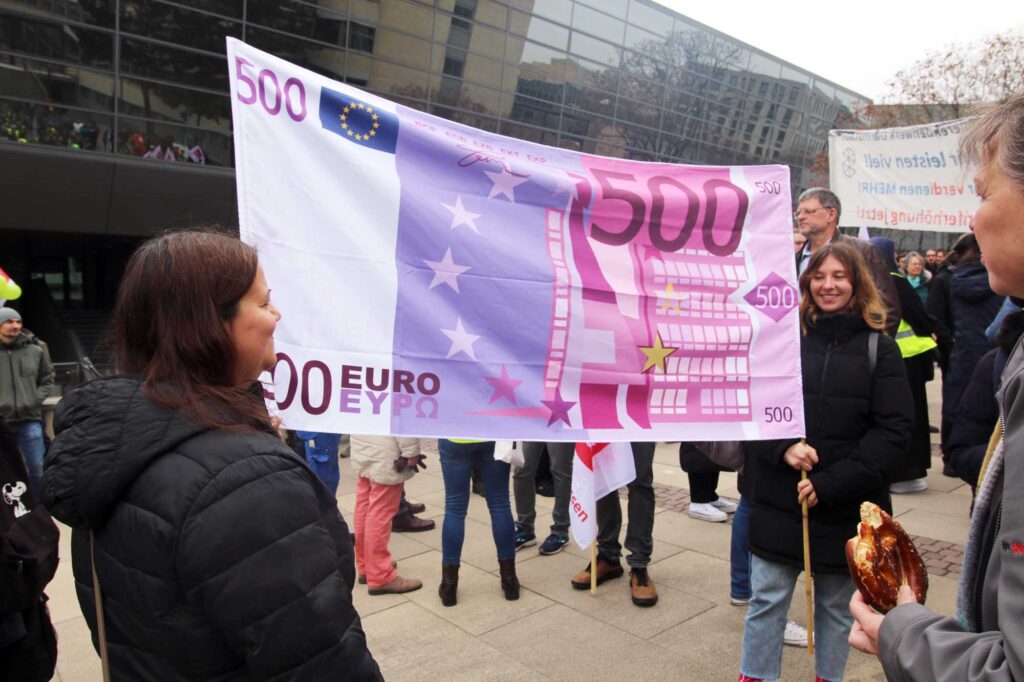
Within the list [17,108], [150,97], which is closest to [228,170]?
[150,97]

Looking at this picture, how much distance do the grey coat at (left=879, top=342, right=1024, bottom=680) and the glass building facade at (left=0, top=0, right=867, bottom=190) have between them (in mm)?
22388

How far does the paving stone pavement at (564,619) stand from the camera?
3.66m

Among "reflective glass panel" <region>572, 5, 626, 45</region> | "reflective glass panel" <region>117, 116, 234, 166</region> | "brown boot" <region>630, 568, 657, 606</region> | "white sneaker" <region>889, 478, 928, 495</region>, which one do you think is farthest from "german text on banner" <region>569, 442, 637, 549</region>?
"reflective glass panel" <region>572, 5, 626, 45</region>

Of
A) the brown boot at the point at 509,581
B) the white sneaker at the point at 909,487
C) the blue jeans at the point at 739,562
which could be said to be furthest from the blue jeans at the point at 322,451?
the white sneaker at the point at 909,487

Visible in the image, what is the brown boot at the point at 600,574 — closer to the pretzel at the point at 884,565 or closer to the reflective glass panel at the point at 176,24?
the pretzel at the point at 884,565

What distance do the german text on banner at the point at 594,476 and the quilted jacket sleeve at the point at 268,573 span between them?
3034 mm

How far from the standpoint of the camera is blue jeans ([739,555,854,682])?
2990 millimetres

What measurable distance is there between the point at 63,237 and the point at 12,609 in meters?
24.0

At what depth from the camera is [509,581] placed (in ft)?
14.7

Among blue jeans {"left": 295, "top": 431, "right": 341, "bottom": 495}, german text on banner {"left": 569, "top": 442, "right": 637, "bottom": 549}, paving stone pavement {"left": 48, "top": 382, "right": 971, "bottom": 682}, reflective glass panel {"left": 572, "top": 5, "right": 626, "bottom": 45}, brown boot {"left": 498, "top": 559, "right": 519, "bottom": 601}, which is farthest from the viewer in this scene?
reflective glass panel {"left": 572, "top": 5, "right": 626, "bottom": 45}

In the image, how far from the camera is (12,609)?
6.75ft

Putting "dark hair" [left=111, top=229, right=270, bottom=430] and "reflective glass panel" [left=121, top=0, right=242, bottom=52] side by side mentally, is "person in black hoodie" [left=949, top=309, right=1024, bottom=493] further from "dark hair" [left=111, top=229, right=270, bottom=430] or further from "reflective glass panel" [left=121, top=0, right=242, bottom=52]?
"reflective glass panel" [left=121, top=0, right=242, bottom=52]

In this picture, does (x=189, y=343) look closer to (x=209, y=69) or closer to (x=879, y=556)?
(x=879, y=556)

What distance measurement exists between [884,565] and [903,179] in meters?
7.91
